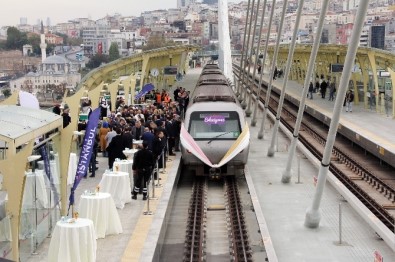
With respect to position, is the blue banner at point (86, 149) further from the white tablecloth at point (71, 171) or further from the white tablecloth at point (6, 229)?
the white tablecloth at point (71, 171)

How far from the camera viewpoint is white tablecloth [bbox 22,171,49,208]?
1088cm

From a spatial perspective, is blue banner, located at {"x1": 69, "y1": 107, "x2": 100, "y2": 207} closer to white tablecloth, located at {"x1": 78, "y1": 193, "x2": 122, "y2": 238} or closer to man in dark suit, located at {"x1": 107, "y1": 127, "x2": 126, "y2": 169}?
white tablecloth, located at {"x1": 78, "y1": 193, "x2": 122, "y2": 238}

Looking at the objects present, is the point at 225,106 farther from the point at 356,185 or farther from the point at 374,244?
the point at 374,244

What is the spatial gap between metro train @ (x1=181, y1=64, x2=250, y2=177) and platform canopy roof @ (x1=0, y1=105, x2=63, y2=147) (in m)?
7.11

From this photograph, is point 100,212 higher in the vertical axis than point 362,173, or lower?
higher

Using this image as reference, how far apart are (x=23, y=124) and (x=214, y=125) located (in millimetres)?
9846

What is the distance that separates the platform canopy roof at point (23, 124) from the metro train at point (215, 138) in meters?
→ 7.11

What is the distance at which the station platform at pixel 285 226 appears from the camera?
472 inches

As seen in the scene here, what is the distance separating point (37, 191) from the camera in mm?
11508

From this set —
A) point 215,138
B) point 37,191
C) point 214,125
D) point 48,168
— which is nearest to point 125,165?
point 215,138

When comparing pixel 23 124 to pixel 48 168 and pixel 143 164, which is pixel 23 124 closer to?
pixel 48 168

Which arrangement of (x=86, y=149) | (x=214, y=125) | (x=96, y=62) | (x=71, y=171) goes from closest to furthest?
(x=86, y=149) < (x=71, y=171) < (x=214, y=125) < (x=96, y=62)

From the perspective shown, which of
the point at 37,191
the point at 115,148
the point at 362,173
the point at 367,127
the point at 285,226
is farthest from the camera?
the point at 367,127

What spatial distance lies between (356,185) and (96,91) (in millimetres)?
10177
